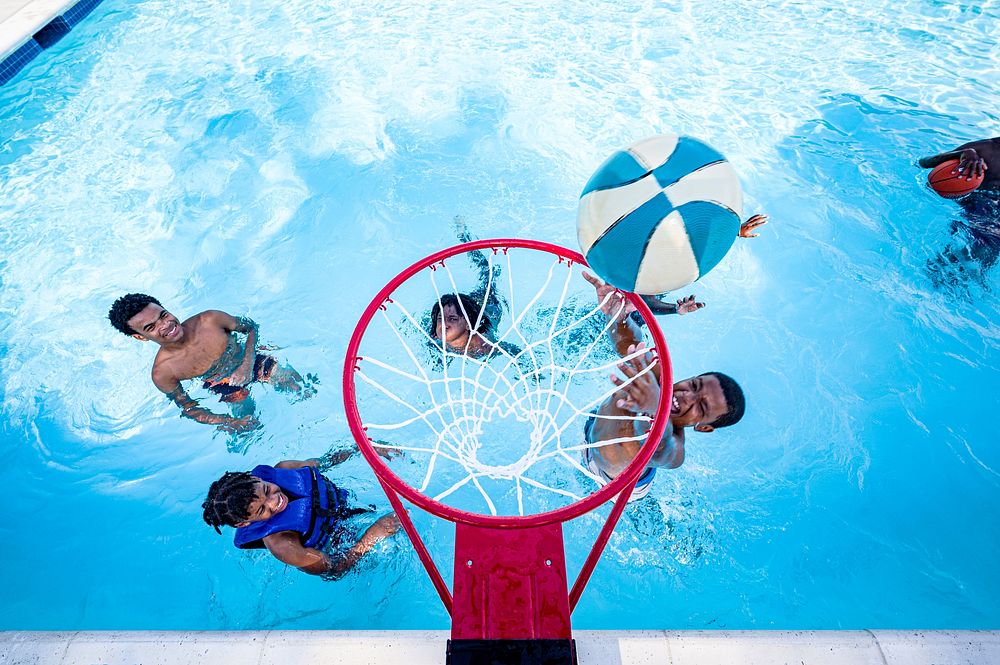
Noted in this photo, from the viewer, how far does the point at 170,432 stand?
15.1 feet

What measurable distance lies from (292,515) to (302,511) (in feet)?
0.20

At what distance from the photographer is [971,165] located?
459 centimetres

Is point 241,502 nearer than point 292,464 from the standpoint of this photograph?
Yes

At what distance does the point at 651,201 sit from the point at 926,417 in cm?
345

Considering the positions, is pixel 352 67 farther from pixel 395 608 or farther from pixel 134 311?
pixel 395 608

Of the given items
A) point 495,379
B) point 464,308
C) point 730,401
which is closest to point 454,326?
point 464,308

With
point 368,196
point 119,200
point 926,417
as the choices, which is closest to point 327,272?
point 368,196

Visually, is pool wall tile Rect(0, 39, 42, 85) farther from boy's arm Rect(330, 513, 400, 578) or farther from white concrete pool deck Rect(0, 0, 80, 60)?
boy's arm Rect(330, 513, 400, 578)

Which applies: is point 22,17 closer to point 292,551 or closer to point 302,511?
point 302,511

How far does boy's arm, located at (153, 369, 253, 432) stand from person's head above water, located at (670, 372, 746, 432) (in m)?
3.34

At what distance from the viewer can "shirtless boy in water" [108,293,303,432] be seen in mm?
3777

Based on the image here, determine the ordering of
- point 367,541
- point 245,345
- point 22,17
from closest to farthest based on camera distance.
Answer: point 367,541
point 245,345
point 22,17

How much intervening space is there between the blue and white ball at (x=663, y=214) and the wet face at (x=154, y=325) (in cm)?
302

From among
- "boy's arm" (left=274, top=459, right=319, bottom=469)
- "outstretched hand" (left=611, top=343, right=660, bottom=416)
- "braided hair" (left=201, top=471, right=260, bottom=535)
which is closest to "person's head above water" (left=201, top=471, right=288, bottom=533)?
"braided hair" (left=201, top=471, right=260, bottom=535)
